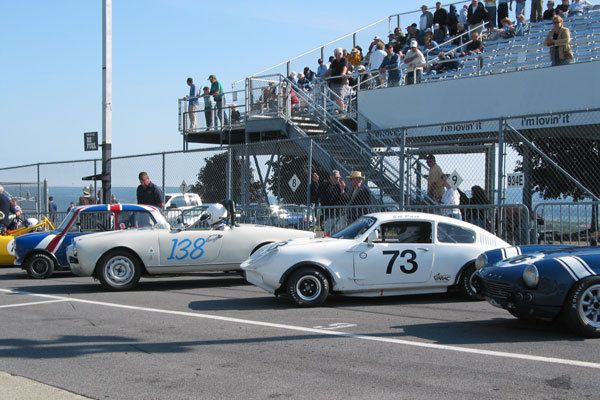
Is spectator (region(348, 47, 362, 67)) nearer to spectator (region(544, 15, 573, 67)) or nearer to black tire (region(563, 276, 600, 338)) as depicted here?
spectator (region(544, 15, 573, 67))

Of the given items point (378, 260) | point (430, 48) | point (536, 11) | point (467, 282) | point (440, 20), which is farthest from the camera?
point (440, 20)

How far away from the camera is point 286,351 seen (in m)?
6.42

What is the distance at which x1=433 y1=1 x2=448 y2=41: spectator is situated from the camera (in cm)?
2270

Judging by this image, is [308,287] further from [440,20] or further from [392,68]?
[440,20]

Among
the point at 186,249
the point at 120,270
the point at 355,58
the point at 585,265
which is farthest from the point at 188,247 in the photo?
the point at 355,58

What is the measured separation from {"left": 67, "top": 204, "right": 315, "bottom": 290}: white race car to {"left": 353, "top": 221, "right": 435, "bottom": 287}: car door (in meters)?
2.69

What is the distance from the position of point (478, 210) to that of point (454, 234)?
8.94 ft

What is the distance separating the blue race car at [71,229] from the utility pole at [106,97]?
235 inches

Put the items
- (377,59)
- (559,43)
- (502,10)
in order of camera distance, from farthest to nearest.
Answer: (502,10) < (377,59) < (559,43)

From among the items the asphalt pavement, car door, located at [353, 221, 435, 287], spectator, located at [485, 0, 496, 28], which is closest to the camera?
the asphalt pavement

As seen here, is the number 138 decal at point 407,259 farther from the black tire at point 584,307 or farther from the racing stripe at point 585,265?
the black tire at point 584,307

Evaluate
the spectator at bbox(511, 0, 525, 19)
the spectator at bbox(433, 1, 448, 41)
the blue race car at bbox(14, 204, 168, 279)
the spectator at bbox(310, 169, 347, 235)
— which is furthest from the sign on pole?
the spectator at bbox(511, 0, 525, 19)

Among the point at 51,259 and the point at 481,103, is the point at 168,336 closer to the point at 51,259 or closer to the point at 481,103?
the point at 51,259

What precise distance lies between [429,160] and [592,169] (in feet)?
17.9
